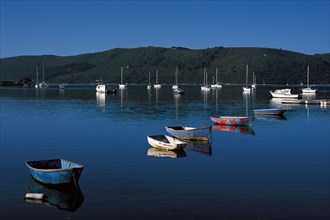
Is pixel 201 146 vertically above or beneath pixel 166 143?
beneath

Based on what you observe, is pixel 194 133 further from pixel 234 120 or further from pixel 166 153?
pixel 234 120

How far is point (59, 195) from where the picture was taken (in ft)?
90.2

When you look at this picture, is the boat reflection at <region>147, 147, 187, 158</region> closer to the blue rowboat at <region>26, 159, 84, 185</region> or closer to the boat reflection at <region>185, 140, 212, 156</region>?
the boat reflection at <region>185, 140, 212, 156</region>

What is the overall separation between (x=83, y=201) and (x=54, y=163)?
563 centimetres

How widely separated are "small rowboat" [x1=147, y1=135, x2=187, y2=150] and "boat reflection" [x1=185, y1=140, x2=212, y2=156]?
2.30 metres

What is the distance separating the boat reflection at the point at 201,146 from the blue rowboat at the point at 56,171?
1531 centimetres

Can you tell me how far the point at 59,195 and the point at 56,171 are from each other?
58.8 inches

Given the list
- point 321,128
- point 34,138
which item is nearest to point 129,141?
point 34,138

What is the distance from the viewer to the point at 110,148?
145 ft

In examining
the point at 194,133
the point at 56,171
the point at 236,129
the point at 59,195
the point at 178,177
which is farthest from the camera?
the point at 236,129

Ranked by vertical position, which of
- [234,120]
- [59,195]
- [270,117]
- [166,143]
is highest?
[234,120]

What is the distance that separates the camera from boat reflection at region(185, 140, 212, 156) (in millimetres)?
42781

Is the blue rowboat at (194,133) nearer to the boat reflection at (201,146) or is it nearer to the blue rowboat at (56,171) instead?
the boat reflection at (201,146)

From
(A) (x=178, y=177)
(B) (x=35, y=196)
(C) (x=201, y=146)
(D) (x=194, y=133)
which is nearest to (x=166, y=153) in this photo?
(C) (x=201, y=146)
